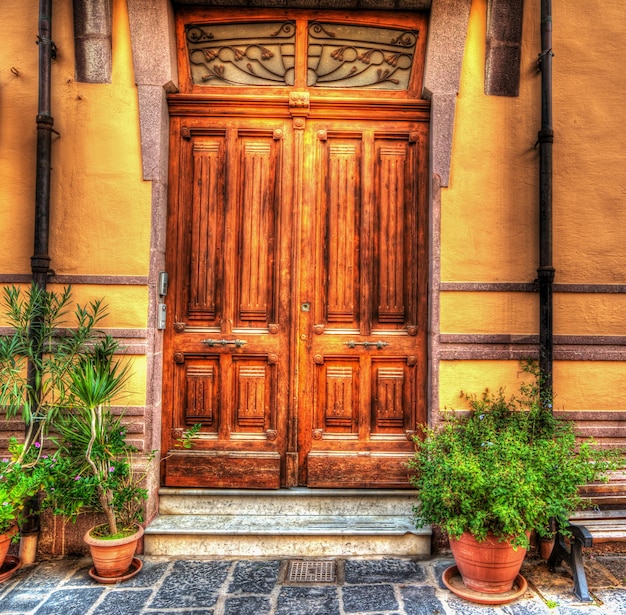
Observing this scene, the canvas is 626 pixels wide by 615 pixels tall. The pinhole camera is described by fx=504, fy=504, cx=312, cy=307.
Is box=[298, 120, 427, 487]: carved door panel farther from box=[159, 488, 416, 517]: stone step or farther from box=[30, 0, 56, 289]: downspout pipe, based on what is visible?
box=[30, 0, 56, 289]: downspout pipe

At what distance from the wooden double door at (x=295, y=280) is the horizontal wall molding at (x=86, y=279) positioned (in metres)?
0.34

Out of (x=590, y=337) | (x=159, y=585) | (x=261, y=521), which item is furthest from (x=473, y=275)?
(x=159, y=585)

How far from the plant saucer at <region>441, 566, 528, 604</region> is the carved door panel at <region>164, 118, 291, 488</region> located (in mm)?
1531

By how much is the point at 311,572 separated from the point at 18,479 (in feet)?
6.76

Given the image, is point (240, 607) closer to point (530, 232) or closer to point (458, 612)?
point (458, 612)

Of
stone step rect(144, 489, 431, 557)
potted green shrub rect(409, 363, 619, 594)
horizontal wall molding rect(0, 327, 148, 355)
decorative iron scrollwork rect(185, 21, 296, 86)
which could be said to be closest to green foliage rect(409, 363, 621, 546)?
potted green shrub rect(409, 363, 619, 594)

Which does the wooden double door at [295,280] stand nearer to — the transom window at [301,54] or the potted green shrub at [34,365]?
the transom window at [301,54]

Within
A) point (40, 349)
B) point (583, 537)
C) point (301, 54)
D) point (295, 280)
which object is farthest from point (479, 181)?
point (40, 349)

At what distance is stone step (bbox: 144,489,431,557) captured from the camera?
3.68 meters

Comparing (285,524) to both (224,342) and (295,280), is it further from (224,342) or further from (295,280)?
(295,280)

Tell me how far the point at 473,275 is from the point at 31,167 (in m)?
3.51

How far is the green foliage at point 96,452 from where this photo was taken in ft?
11.1

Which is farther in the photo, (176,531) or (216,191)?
(216,191)

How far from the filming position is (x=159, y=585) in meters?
3.29
